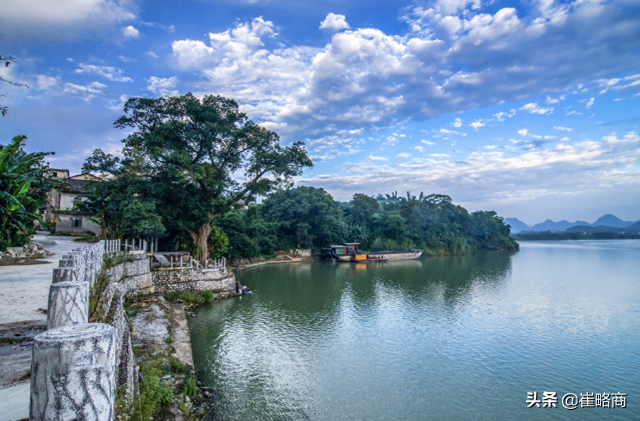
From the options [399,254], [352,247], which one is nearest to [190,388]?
[352,247]

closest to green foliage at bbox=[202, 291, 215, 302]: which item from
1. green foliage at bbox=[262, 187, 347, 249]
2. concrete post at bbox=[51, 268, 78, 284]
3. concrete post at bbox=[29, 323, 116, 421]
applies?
concrete post at bbox=[51, 268, 78, 284]

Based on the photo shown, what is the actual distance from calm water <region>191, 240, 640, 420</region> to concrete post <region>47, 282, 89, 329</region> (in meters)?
5.96

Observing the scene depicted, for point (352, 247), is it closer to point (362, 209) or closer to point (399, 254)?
point (399, 254)

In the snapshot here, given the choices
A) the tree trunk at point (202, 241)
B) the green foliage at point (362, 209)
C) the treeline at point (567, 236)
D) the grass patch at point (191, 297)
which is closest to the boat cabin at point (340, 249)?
the green foliage at point (362, 209)

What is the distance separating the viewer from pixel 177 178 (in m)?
21.8

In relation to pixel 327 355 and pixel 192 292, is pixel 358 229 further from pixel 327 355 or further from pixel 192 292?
pixel 327 355

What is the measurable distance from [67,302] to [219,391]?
6.91m

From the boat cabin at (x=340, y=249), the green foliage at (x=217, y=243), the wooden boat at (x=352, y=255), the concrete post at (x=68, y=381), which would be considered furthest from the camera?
the boat cabin at (x=340, y=249)

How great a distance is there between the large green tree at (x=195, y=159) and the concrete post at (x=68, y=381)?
19410 mm

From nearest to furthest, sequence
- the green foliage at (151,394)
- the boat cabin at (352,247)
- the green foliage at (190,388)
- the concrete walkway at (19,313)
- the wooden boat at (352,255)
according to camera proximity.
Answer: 1. the concrete walkway at (19,313)
2. the green foliage at (151,394)
3. the green foliage at (190,388)
4. the wooden boat at (352,255)
5. the boat cabin at (352,247)

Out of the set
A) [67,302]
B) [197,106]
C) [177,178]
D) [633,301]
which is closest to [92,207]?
[177,178]

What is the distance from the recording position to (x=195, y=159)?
23344 mm

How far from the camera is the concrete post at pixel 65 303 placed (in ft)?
13.6

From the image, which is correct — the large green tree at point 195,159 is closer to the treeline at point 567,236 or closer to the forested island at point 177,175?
the forested island at point 177,175
